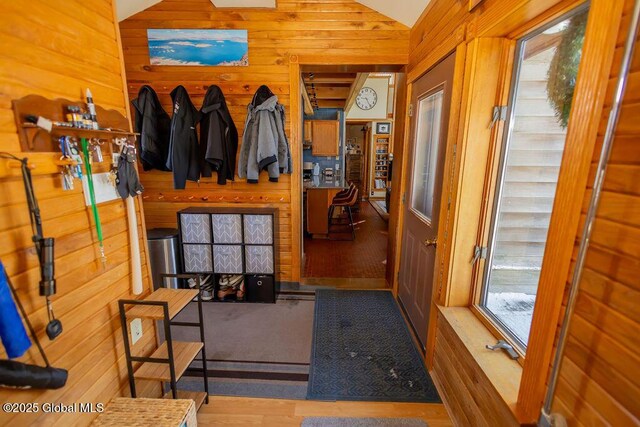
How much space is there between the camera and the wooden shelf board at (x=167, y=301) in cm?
146

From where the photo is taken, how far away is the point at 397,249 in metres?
3.02

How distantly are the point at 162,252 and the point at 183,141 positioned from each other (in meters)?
1.08

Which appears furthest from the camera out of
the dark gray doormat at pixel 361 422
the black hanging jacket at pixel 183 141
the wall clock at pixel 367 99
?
the wall clock at pixel 367 99

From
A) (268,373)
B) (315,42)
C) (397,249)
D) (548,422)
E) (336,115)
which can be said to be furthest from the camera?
(336,115)

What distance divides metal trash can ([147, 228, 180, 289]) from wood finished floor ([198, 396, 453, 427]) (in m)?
1.43

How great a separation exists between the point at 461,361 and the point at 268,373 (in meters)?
1.26

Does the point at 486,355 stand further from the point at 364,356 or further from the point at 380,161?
the point at 380,161

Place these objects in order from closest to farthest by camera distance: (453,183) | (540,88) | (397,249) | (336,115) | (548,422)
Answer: (548,422) → (540,88) → (453,183) → (397,249) → (336,115)

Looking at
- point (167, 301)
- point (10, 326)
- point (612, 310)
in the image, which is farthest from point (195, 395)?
point (612, 310)

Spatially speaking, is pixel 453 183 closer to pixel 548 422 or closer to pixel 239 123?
pixel 548 422

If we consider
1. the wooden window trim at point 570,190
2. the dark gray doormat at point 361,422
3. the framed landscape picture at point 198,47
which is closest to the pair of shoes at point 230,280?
the dark gray doormat at point 361,422

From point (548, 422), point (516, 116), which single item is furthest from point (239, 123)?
point (548, 422)

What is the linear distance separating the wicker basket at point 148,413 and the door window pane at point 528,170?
1607mm

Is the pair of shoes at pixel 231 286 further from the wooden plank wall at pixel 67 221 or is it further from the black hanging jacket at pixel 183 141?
the wooden plank wall at pixel 67 221
